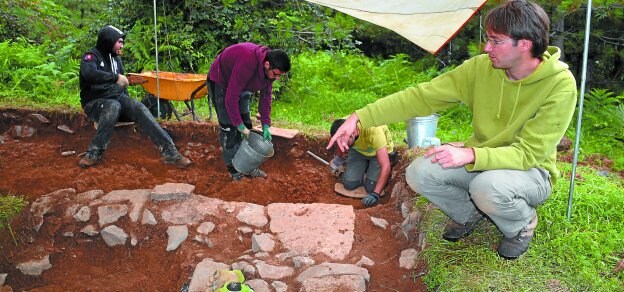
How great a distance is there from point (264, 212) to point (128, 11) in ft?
14.9

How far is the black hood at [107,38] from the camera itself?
5270mm

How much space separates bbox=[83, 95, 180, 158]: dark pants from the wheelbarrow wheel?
0.49 m

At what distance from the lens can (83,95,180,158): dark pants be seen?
17.3ft

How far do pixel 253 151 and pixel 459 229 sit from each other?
6.90ft

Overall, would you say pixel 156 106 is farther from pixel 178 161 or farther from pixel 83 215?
pixel 83 215

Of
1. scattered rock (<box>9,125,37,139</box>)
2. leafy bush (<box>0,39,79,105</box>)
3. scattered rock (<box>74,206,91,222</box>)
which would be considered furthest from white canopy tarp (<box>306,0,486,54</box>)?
leafy bush (<box>0,39,79,105</box>)

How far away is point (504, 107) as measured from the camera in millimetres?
A: 2848

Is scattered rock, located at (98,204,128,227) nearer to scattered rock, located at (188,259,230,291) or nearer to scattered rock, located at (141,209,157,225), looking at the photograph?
scattered rock, located at (141,209,157,225)

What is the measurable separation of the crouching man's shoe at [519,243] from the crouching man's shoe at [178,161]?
3.49 metres

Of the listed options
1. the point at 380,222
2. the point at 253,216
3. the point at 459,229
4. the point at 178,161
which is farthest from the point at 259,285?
the point at 178,161

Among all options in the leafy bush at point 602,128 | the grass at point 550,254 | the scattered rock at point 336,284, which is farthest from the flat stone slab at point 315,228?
the leafy bush at point 602,128

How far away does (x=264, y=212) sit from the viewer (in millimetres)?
4223

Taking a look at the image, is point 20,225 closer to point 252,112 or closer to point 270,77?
point 270,77

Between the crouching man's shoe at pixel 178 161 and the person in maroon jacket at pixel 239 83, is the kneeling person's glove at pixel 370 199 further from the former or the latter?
the crouching man's shoe at pixel 178 161
